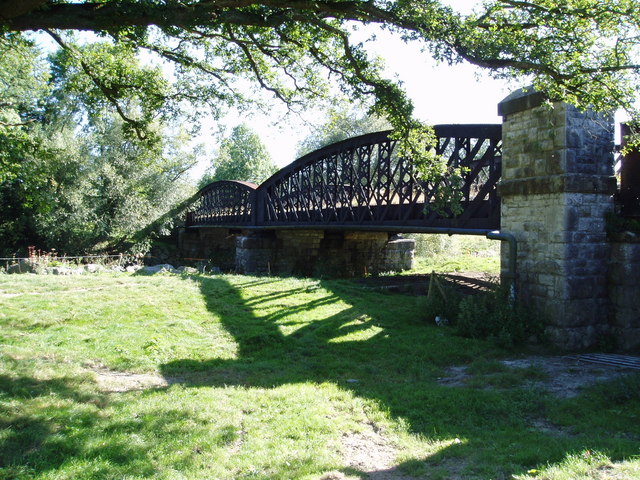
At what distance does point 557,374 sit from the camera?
760 cm

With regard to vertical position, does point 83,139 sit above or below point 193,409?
above

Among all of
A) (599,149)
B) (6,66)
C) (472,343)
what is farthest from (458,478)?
(6,66)

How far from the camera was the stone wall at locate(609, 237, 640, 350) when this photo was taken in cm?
934

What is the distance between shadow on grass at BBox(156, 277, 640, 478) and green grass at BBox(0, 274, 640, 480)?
1.1 inches

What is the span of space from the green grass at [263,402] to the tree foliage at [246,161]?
4201 centimetres

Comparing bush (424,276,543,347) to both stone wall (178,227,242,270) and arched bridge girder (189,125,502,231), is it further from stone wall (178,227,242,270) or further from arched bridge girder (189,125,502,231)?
stone wall (178,227,242,270)

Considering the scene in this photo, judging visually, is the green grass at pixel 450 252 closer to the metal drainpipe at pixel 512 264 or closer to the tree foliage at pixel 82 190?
the metal drainpipe at pixel 512 264

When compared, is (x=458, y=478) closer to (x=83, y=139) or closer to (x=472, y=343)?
(x=472, y=343)

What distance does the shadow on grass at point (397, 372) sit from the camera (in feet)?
15.7

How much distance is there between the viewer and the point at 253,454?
4.72 m

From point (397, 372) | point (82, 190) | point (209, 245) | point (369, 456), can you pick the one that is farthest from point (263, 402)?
point (209, 245)

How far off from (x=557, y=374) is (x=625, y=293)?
10.3 feet

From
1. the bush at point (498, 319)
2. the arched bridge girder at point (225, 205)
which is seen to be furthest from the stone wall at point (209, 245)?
the bush at point (498, 319)

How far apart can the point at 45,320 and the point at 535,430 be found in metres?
9.03
